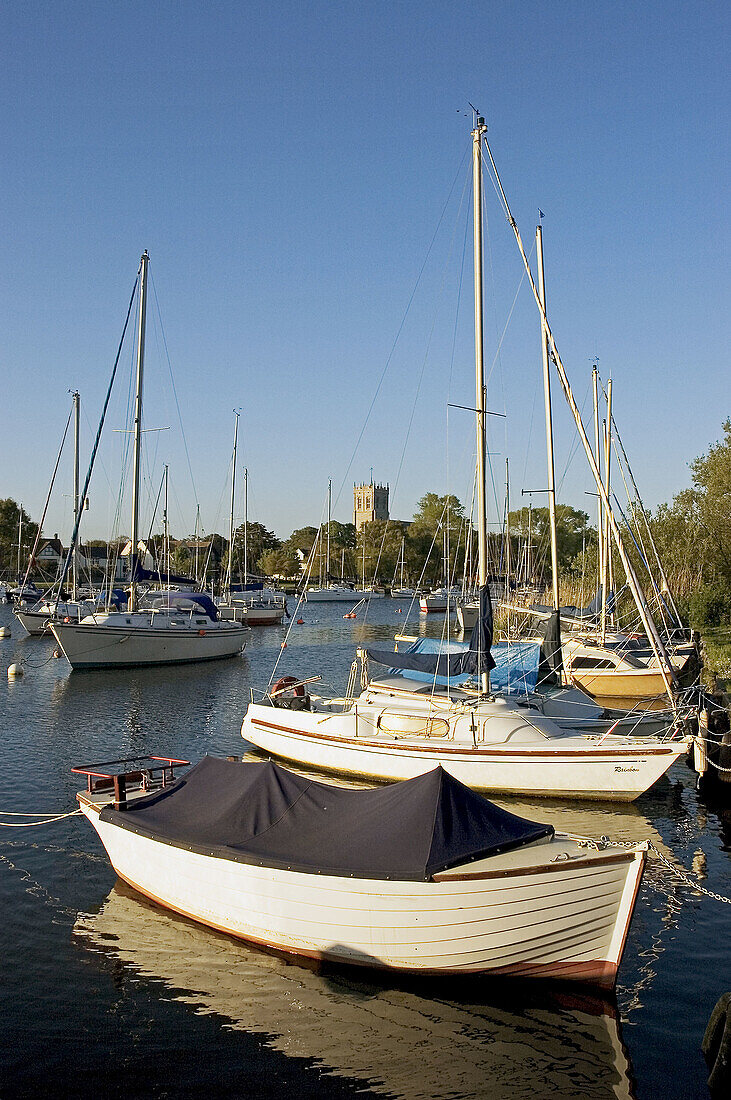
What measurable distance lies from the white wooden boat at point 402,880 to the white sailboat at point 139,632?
27.9 m

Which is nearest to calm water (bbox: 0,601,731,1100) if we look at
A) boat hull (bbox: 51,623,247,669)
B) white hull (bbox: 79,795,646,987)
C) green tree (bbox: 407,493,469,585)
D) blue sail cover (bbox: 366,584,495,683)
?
white hull (bbox: 79,795,646,987)

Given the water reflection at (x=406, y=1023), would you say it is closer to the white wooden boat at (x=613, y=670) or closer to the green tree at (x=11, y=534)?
the white wooden boat at (x=613, y=670)

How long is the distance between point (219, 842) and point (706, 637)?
34734 millimetres

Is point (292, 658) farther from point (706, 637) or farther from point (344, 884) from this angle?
point (344, 884)

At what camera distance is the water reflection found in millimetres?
8477

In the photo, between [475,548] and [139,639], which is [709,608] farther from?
[475,548]

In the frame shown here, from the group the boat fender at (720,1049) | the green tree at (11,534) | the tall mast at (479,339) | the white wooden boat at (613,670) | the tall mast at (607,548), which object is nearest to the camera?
the boat fender at (720,1049)

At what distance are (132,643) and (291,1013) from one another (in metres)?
31.3

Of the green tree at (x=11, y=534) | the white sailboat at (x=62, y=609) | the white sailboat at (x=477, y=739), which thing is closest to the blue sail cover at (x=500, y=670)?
the white sailboat at (x=477, y=739)

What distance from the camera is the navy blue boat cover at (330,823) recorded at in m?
10.1

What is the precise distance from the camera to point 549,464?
31.2 meters

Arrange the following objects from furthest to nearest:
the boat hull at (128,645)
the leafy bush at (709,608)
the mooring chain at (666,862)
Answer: the leafy bush at (709,608), the boat hull at (128,645), the mooring chain at (666,862)

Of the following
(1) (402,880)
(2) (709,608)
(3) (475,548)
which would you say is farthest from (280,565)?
(1) (402,880)

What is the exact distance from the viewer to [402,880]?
972cm
